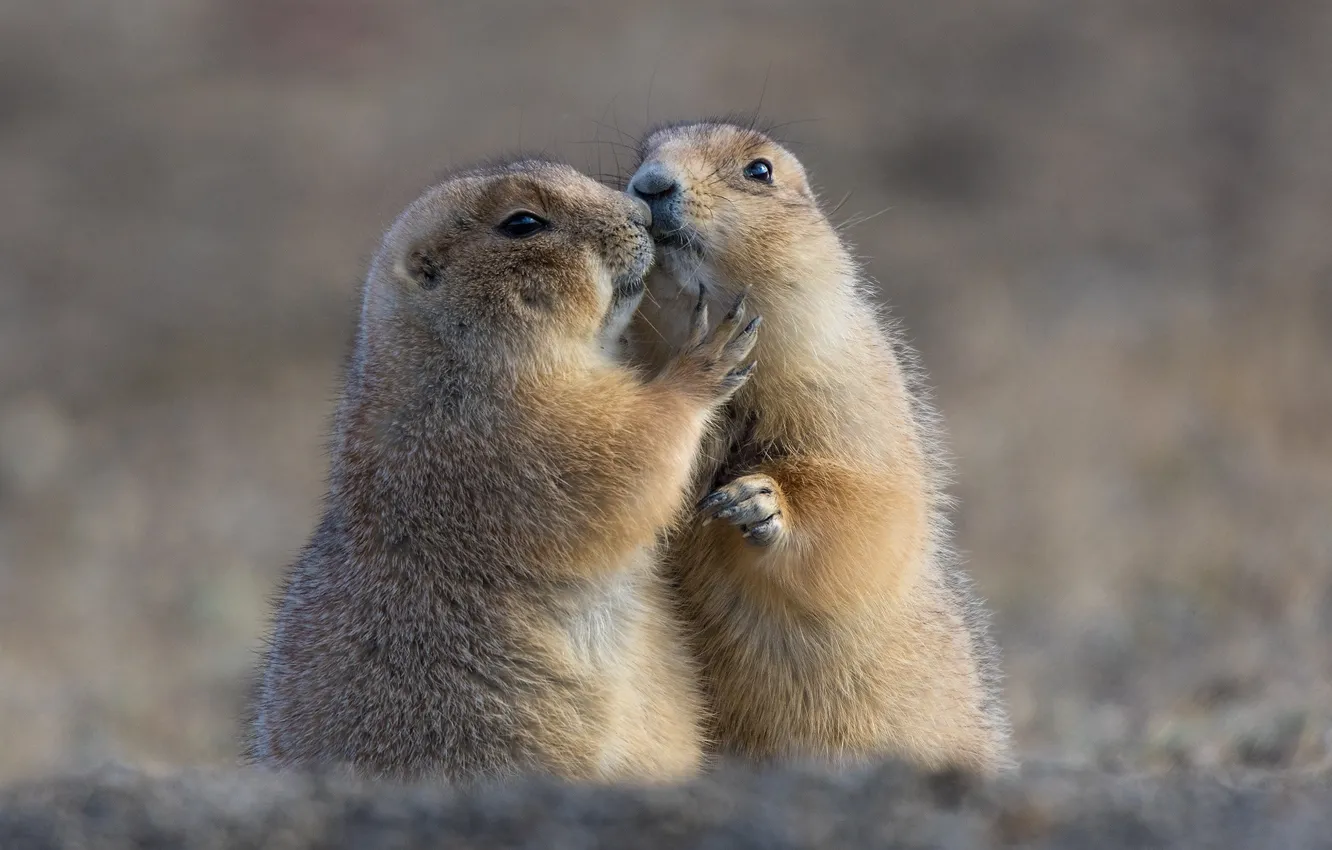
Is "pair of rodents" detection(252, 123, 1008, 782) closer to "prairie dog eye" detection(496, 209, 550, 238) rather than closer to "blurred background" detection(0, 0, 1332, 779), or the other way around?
"prairie dog eye" detection(496, 209, 550, 238)

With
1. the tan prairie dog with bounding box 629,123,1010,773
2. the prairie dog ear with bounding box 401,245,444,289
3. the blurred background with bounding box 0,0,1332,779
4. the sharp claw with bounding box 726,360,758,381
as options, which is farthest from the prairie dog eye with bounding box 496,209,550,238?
the blurred background with bounding box 0,0,1332,779

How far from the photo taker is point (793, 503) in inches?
225

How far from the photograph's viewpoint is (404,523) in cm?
543

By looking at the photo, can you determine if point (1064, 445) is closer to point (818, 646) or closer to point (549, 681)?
point (818, 646)

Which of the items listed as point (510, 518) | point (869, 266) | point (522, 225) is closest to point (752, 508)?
point (510, 518)

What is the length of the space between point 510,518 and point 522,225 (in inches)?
38.1

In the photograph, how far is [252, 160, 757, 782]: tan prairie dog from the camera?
17.3 feet

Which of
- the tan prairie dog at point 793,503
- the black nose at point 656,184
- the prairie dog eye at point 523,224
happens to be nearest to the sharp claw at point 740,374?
the tan prairie dog at point 793,503

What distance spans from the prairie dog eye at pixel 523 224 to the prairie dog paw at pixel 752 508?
39.3 inches

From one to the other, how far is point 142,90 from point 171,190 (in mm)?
1829

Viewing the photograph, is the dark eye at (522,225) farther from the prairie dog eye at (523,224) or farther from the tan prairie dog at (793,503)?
the tan prairie dog at (793,503)

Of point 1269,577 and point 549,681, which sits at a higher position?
point 549,681

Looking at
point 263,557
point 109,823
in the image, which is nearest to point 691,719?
point 109,823

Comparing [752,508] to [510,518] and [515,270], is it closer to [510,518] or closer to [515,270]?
[510,518]
